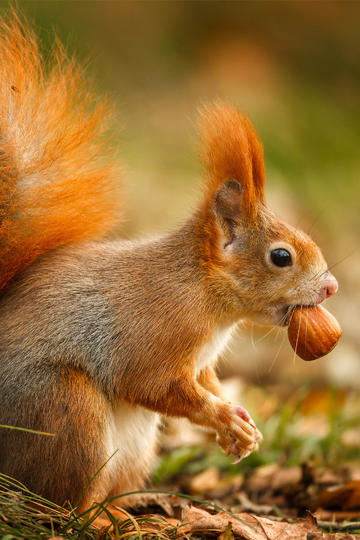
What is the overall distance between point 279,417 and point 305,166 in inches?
143

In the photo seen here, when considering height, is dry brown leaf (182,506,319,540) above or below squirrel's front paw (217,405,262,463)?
below

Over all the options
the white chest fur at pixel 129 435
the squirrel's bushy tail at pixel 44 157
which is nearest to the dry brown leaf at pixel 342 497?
the white chest fur at pixel 129 435

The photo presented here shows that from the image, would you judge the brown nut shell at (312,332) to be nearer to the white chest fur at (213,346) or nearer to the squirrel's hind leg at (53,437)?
the white chest fur at (213,346)

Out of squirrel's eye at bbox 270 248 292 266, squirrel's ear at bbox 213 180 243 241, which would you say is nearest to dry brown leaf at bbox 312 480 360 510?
squirrel's eye at bbox 270 248 292 266

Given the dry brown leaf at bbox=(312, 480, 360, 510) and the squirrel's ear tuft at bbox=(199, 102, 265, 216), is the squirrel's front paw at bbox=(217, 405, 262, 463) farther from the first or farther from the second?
the squirrel's ear tuft at bbox=(199, 102, 265, 216)

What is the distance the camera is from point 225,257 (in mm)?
2357

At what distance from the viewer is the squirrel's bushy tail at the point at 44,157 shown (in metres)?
2.21

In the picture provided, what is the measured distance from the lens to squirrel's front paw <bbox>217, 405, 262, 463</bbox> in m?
2.19

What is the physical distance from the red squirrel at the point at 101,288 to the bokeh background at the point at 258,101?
5.83ft

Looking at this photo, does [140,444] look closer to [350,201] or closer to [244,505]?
[244,505]

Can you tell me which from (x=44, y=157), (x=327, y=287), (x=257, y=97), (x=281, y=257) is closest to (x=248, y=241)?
(x=281, y=257)

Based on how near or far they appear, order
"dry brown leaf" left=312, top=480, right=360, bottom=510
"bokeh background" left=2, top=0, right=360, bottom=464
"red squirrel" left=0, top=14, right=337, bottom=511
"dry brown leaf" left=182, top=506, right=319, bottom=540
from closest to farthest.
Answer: "dry brown leaf" left=182, top=506, right=319, bottom=540
"red squirrel" left=0, top=14, right=337, bottom=511
"dry brown leaf" left=312, top=480, right=360, bottom=510
"bokeh background" left=2, top=0, right=360, bottom=464

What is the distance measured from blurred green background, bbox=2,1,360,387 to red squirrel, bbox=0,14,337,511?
1.97 metres

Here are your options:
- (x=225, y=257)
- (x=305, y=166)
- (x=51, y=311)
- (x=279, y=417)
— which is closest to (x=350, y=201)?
(x=305, y=166)
